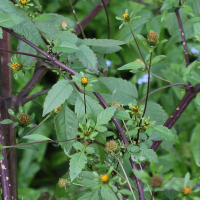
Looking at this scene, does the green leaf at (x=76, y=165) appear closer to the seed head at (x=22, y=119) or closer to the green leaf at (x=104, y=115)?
the green leaf at (x=104, y=115)

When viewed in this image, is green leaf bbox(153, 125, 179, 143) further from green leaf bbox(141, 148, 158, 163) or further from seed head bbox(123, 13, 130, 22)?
seed head bbox(123, 13, 130, 22)

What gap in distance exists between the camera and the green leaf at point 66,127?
566mm

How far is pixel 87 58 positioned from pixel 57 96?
129mm

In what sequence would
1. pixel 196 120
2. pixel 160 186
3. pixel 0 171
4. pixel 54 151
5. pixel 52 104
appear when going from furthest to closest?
pixel 54 151 < pixel 196 120 < pixel 0 171 < pixel 52 104 < pixel 160 186

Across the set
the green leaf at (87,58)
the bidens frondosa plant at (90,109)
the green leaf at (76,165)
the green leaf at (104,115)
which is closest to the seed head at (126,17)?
the bidens frondosa plant at (90,109)

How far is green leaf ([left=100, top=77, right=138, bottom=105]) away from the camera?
2.78 ft

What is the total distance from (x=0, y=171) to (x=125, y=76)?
1.42m

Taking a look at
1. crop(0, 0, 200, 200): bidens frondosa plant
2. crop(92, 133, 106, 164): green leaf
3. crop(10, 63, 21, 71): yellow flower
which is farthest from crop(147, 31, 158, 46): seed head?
crop(10, 63, 21, 71): yellow flower

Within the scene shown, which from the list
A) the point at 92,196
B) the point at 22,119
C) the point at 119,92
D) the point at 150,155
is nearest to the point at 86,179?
the point at 92,196

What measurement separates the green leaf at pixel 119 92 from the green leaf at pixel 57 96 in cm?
34

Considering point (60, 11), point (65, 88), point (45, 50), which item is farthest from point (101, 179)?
point (60, 11)

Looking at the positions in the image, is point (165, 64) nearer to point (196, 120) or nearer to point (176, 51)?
point (176, 51)

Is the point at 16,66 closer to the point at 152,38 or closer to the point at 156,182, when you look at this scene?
the point at 152,38

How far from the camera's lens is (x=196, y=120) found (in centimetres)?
160
